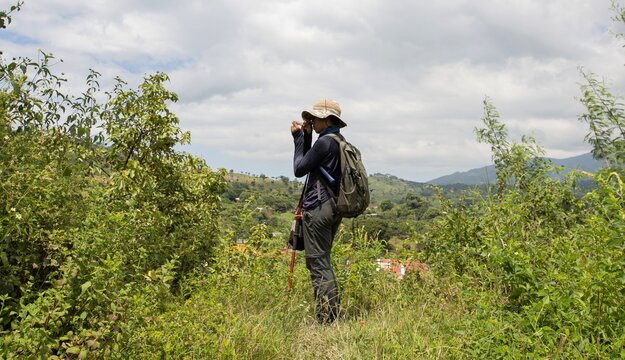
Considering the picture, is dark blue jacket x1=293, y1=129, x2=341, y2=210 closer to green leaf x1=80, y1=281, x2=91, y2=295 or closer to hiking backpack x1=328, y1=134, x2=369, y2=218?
hiking backpack x1=328, y1=134, x2=369, y2=218

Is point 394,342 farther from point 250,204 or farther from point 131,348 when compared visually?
point 250,204

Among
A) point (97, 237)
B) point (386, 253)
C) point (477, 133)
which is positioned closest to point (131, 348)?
point (97, 237)

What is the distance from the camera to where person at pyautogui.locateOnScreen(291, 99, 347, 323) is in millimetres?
4855

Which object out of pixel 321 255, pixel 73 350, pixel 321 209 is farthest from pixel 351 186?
pixel 73 350

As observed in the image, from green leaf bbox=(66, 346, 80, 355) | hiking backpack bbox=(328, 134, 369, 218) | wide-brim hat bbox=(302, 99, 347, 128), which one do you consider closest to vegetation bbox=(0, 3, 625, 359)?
green leaf bbox=(66, 346, 80, 355)

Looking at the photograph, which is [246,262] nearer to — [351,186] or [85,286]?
[351,186]

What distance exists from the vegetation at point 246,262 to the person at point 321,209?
222mm

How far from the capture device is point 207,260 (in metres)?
6.41

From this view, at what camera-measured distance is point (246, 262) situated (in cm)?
593

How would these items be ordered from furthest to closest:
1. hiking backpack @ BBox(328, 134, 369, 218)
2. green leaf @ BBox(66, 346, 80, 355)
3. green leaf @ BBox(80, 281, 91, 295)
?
hiking backpack @ BBox(328, 134, 369, 218) < green leaf @ BBox(80, 281, 91, 295) < green leaf @ BBox(66, 346, 80, 355)

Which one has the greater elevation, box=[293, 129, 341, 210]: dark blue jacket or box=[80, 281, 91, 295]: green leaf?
box=[293, 129, 341, 210]: dark blue jacket

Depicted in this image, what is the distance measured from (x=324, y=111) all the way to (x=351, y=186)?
0.81 meters

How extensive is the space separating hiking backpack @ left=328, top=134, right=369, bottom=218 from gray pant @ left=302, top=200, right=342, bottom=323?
0.42ft

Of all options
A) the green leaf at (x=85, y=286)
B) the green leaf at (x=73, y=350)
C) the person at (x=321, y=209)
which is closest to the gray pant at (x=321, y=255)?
the person at (x=321, y=209)
